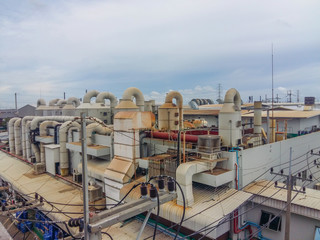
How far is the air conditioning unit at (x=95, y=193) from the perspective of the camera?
70.2ft

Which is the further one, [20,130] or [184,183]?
[20,130]

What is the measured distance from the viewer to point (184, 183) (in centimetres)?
1429

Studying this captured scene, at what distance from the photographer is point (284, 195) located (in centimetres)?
1548

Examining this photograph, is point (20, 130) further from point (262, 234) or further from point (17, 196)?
point (262, 234)

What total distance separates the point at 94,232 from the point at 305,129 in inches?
1332

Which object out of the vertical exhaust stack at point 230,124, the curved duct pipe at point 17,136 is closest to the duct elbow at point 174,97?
the vertical exhaust stack at point 230,124

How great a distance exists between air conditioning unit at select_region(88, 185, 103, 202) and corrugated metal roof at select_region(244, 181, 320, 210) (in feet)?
42.6

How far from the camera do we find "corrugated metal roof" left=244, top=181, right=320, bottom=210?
1419 centimetres

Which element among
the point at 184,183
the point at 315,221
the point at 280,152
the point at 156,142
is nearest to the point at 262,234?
the point at 315,221

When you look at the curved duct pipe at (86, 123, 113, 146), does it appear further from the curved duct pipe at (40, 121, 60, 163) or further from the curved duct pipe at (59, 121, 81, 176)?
the curved duct pipe at (40, 121, 60, 163)

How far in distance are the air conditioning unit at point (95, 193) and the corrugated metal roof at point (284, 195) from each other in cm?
1298

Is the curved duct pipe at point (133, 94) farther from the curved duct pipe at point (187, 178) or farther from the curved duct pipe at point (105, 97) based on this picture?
the curved duct pipe at point (105, 97)

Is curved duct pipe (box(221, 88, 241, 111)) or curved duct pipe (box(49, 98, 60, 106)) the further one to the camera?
curved duct pipe (box(49, 98, 60, 106))

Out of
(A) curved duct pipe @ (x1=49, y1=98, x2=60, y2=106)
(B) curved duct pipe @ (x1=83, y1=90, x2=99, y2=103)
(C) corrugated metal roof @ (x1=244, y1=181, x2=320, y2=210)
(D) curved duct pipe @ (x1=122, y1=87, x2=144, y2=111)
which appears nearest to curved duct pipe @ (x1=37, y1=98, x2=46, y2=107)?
(A) curved duct pipe @ (x1=49, y1=98, x2=60, y2=106)
